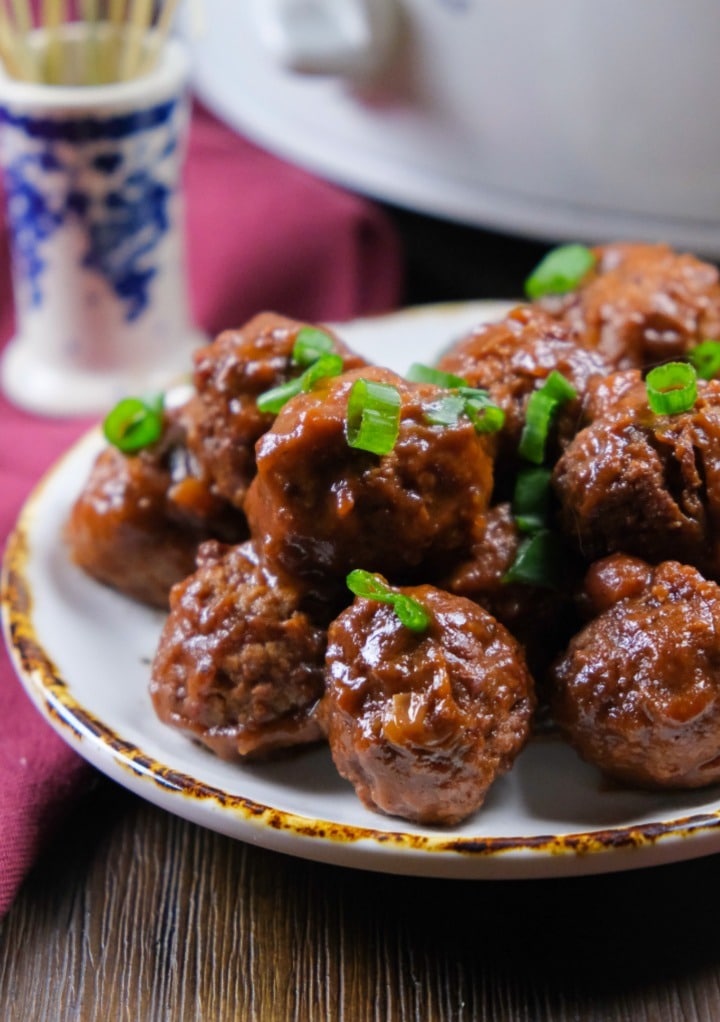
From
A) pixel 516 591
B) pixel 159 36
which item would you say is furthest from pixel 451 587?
pixel 159 36

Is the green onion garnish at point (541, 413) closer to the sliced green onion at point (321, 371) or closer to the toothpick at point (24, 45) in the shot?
the sliced green onion at point (321, 371)

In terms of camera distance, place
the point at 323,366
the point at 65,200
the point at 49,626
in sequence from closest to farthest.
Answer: the point at 323,366
the point at 49,626
the point at 65,200

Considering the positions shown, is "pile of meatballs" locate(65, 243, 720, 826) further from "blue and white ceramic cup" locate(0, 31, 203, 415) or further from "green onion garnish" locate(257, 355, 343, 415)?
"blue and white ceramic cup" locate(0, 31, 203, 415)

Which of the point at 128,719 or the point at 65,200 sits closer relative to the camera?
the point at 128,719

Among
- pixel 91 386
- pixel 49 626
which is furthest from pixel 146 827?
pixel 91 386

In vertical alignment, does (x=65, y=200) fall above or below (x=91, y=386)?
above

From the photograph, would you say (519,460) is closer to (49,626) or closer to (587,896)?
(587,896)

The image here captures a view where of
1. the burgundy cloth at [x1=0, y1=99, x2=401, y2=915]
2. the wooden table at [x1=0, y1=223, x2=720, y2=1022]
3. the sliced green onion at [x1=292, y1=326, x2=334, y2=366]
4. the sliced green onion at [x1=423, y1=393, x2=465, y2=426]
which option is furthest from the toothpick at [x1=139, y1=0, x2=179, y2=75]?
the wooden table at [x1=0, y1=223, x2=720, y2=1022]

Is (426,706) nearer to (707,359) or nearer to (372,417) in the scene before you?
(372,417)
